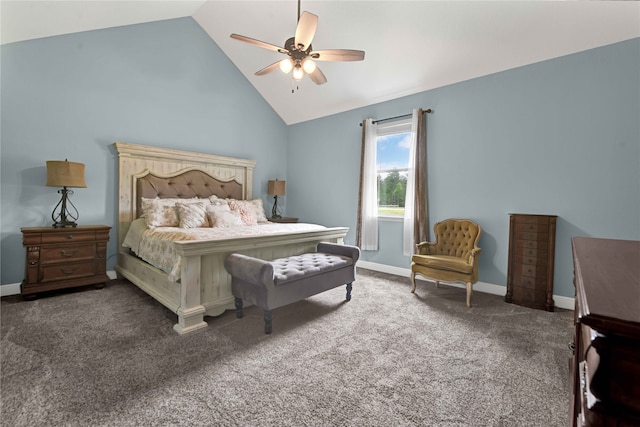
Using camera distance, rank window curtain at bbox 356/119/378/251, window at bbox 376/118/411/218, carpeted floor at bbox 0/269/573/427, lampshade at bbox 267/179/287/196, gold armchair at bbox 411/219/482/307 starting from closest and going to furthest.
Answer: carpeted floor at bbox 0/269/573/427 → gold armchair at bbox 411/219/482/307 → window at bbox 376/118/411/218 → window curtain at bbox 356/119/378/251 → lampshade at bbox 267/179/287/196

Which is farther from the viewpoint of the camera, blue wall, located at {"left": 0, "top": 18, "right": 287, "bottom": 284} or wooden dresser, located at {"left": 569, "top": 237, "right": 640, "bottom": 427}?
blue wall, located at {"left": 0, "top": 18, "right": 287, "bottom": 284}

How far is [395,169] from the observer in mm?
4418

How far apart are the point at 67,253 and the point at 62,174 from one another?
85cm

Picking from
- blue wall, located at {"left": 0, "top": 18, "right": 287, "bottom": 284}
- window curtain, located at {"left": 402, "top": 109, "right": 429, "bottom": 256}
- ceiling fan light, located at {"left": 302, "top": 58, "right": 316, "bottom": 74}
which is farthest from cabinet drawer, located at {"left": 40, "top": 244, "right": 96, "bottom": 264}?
window curtain, located at {"left": 402, "top": 109, "right": 429, "bottom": 256}

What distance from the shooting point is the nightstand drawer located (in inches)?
115

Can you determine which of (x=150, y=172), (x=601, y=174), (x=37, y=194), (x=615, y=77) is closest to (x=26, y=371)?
(x=37, y=194)

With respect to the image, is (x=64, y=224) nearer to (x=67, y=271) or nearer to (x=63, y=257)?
(x=63, y=257)

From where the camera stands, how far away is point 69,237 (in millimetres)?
3025

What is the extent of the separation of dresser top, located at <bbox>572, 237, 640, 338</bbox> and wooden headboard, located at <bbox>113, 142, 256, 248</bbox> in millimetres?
4426

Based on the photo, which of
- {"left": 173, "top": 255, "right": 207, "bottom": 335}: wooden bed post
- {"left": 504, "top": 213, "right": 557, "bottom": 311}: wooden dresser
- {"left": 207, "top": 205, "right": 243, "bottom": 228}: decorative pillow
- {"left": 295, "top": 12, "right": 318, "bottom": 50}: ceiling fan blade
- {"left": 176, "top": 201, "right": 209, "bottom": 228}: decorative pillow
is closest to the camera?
{"left": 295, "top": 12, "right": 318, "bottom": 50}: ceiling fan blade

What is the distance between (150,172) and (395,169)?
3.60 metres

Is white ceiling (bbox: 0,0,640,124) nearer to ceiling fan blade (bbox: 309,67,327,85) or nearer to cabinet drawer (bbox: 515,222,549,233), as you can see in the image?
→ ceiling fan blade (bbox: 309,67,327,85)

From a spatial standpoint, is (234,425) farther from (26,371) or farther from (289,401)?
(26,371)

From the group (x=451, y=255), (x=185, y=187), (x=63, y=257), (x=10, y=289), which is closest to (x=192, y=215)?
(x=185, y=187)
